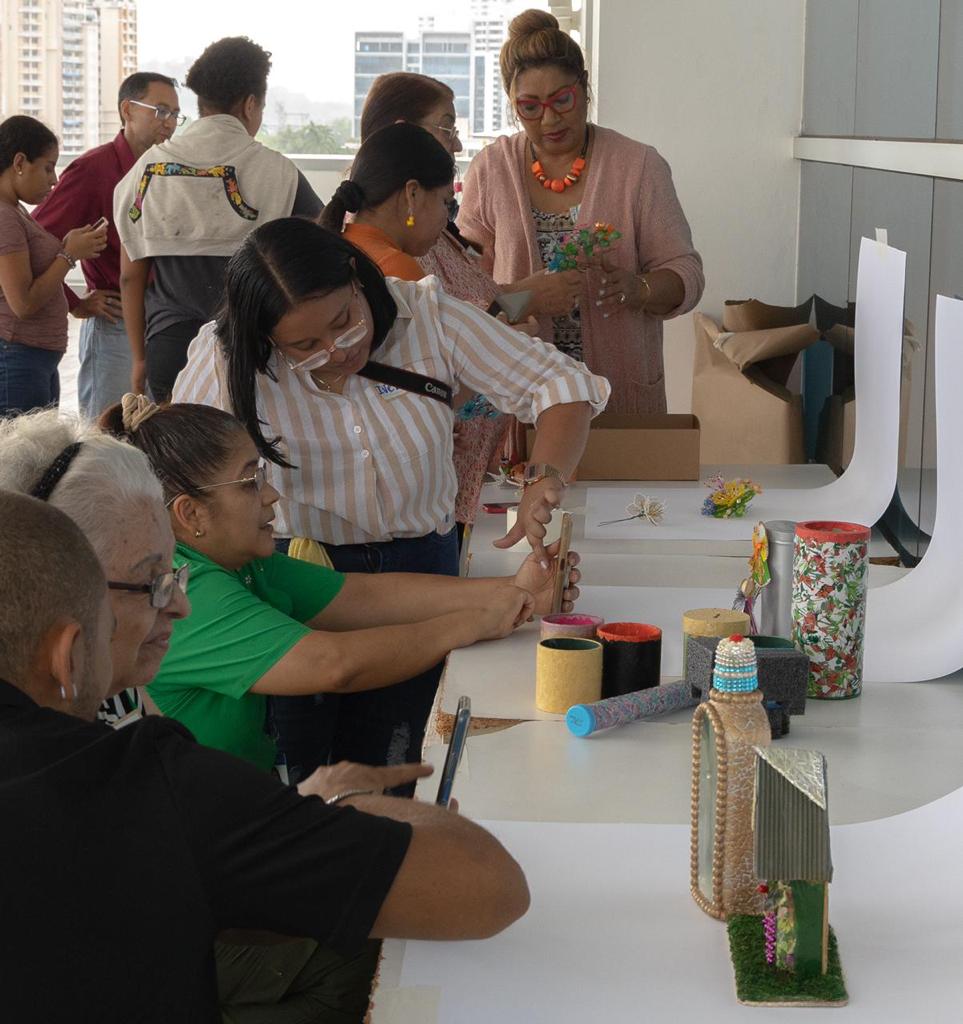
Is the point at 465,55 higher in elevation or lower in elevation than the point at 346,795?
higher

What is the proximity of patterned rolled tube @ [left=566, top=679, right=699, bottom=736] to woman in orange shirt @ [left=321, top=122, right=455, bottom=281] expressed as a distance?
125 cm

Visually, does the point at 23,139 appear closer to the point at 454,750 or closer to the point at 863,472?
the point at 863,472

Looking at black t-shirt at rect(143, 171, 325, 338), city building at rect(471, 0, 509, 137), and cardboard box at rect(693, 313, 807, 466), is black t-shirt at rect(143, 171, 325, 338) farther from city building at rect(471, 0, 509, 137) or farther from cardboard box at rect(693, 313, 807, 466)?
city building at rect(471, 0, 509, 137)

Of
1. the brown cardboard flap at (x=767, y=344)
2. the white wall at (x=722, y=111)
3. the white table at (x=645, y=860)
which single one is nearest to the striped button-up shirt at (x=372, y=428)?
the white table at (x=645, y=860)

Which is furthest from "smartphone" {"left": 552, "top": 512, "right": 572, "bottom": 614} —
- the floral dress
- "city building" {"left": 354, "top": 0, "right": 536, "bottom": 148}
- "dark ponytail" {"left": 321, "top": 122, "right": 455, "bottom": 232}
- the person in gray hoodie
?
"city building" {"left": 354, "top": 0, "right": 536, "bottom": 148}

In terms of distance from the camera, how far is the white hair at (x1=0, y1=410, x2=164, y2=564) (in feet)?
4.80

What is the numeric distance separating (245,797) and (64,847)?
134mm

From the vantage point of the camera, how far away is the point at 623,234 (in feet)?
11.9

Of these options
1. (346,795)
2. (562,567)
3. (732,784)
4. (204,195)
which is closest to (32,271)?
(204,195)

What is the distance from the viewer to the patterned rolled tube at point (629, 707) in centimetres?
166

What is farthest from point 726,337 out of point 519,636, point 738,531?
point 519,636

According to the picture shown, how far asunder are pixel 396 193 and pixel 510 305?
0.43 metres

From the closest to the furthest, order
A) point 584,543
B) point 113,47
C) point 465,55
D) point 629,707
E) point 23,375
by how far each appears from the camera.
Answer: point 629,707 → point 584,543 → point 23,375 → point 465,55 → point 113,47

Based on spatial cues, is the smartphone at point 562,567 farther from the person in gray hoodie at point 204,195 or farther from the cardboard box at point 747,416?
the cardboard box at point 747,416
